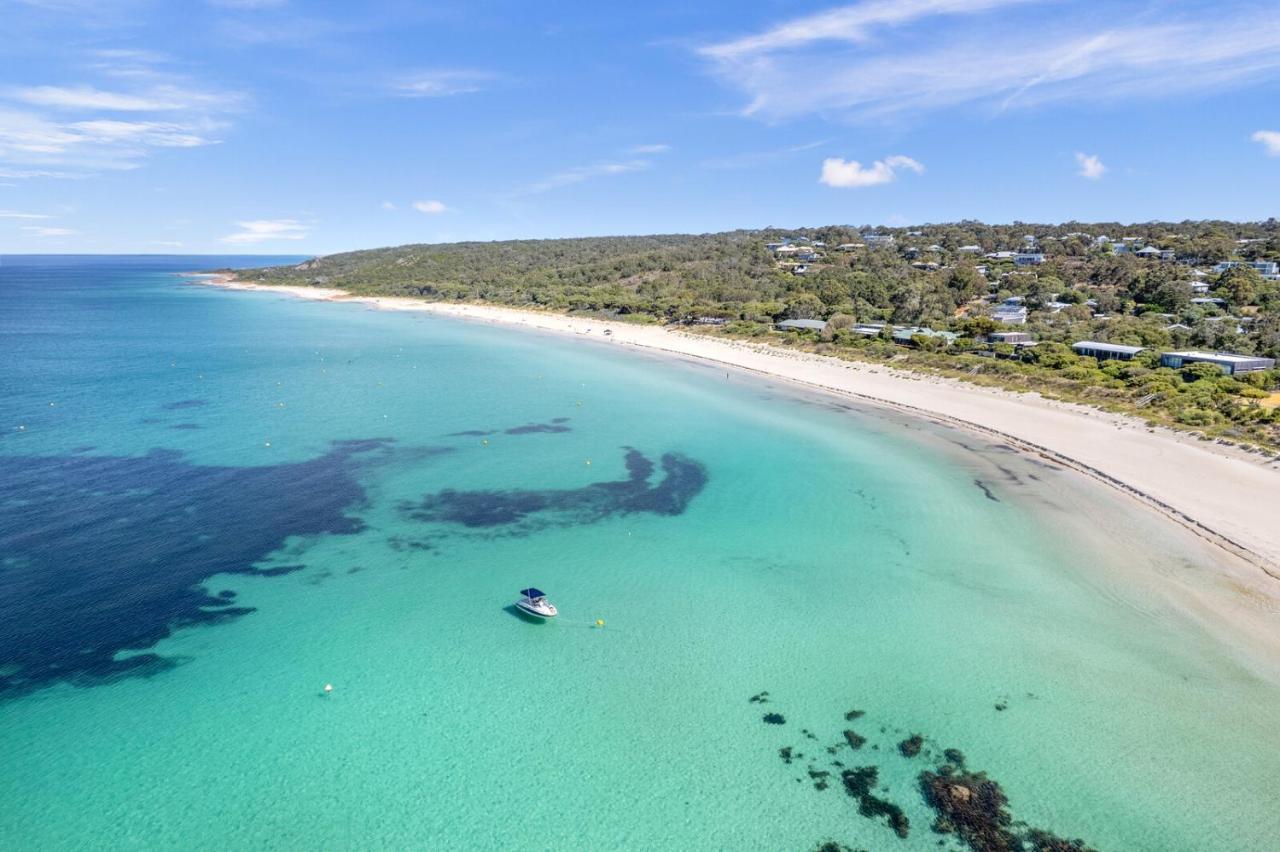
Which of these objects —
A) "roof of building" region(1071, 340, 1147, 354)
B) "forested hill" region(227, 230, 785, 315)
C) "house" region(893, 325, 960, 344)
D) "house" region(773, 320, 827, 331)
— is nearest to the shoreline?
"house" region(773, 320, 827, 331)

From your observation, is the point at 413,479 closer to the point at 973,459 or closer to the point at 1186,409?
the point at 973,459

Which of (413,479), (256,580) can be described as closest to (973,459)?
(413,479)

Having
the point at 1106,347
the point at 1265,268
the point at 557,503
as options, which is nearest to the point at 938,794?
the point at 557,503

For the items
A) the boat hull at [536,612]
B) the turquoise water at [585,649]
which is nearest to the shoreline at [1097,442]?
the turquoise water at [585,649]

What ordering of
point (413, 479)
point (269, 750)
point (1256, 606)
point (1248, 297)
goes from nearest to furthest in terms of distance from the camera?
point (269, 750) < point (1256, 606) < point (413, 479) < point (1248, 297)

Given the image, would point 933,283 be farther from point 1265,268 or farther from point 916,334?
point 1265,268

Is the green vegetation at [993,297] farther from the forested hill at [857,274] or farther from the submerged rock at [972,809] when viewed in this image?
the submerged rock at [972,809]
